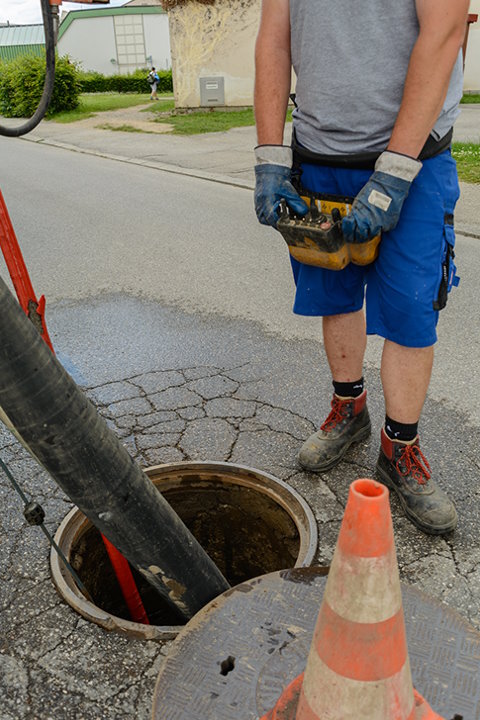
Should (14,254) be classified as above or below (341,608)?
above

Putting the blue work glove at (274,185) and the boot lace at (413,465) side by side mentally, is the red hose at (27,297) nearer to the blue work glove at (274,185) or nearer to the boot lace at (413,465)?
the blue work glove at (274,185)

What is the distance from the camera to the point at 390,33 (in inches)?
79.4

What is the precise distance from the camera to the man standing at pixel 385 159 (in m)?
2.00

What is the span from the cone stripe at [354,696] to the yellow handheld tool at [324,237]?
4.29ft

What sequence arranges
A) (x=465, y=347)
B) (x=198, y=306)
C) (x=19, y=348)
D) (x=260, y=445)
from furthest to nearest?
(x=198, y=306) → (x=465, y=347) → (x=260, y=445) → (x=19, y=348)

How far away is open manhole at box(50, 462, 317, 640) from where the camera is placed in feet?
7.59

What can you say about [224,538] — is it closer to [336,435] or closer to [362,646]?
[336,435]

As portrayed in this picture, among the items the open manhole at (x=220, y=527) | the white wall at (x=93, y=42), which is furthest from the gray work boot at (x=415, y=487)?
the white wall at (x=93, y=42)

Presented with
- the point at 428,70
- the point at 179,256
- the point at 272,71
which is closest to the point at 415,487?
the point at 428,70

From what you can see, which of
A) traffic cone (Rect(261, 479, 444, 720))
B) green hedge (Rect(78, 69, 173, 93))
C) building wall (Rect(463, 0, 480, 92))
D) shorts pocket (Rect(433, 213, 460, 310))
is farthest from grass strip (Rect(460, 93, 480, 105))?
traffic cone (Rect(261, 479, 444, 720))

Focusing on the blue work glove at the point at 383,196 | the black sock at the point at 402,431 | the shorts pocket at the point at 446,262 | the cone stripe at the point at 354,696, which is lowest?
the black sock at the point at 402,431

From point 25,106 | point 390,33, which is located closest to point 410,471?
point 390,33

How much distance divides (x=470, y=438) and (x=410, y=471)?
60cm

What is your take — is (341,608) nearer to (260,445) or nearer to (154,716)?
(154,716)
